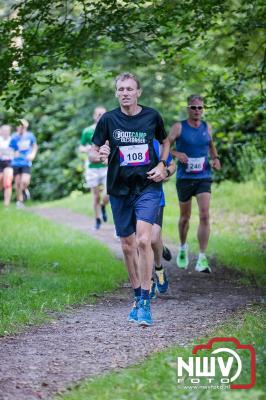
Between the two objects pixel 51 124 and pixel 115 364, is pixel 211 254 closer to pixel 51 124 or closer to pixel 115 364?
pixel 115 364

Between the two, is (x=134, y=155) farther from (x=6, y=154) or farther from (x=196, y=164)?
(x=6, y=154)

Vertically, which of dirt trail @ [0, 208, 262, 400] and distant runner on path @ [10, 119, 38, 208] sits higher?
distant runner on path @ [10, 119, 38, 208]

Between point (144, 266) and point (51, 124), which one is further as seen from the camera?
point (51, 124)

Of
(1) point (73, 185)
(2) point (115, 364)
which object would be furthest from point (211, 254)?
(1) point (73, 185)

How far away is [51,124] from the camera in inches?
1212

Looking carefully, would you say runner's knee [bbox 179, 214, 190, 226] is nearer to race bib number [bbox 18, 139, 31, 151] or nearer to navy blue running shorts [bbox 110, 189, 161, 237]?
navy blue running shorts [bbox 110, 189, 161, 237]

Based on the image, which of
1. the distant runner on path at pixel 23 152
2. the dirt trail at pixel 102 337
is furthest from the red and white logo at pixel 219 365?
the distant runner on path at pixel 23 152

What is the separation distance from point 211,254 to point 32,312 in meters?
5.76

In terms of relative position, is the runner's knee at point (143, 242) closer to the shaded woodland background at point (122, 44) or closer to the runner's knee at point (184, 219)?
the shaded woodland background at point (122, 44)

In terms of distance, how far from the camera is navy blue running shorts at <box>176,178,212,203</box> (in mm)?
11047

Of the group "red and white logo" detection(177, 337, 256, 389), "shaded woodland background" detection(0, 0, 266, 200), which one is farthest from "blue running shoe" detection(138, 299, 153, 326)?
"shaded woodland background" detection(0, 0, 266, 200)

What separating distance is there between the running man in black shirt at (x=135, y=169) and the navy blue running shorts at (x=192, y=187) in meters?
3.30

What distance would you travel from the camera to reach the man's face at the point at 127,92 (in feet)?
24.8

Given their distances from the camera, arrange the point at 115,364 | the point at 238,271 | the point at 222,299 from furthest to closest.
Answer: the point at 238,271 < the point at 222,299 < the point at 115,364
